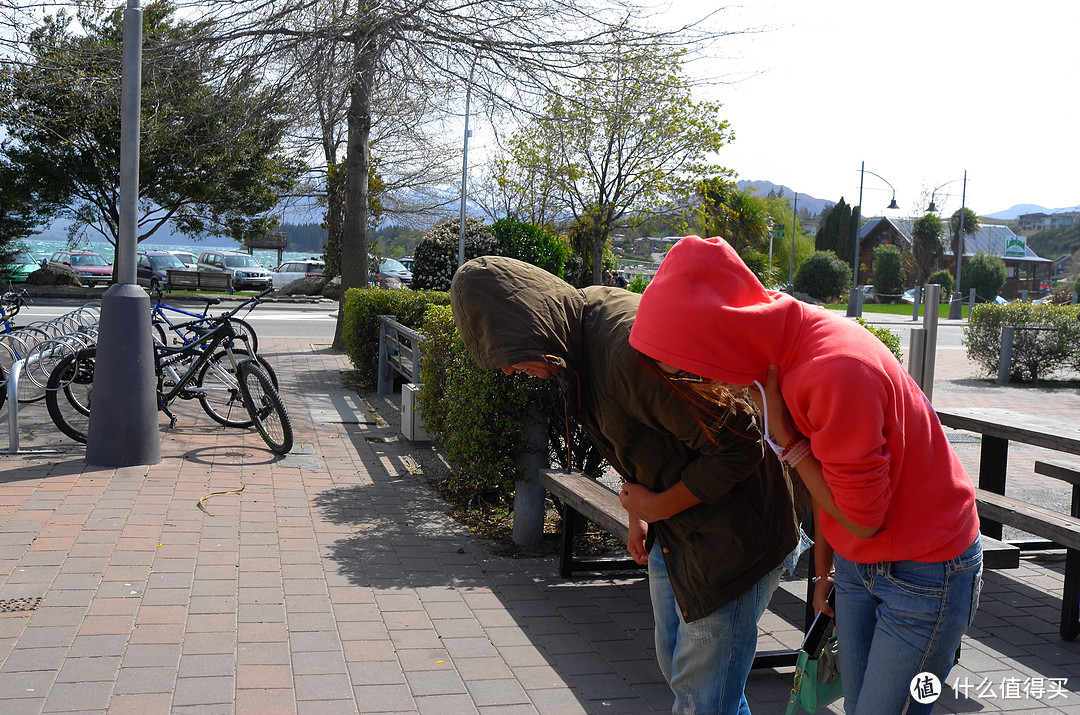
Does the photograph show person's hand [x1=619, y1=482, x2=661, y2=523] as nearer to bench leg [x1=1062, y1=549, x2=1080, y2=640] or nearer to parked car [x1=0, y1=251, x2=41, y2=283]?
bench leg [x1=1062, y1=549, x2=1080, y2=640]

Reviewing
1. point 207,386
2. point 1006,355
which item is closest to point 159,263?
point 1006,355

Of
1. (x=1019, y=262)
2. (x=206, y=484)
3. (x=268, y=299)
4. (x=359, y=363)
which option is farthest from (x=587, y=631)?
(x=1019, y=262)

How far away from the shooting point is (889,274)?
2283 inches

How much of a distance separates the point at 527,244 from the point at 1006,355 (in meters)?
8.24

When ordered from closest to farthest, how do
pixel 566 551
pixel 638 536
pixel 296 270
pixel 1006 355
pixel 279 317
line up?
1. pixel 638 536
2. pixel 566 551
3. pixel 1006 355
4. pixel 279 317
5. pixel 296 270

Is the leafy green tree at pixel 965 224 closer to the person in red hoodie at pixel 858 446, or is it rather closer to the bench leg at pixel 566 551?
the bench leg at pixel 566 551

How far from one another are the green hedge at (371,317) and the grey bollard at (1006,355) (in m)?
9.89

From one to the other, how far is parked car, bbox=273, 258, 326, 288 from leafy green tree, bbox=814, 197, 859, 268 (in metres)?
49.0

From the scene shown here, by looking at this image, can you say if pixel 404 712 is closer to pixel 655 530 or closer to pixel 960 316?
pixel 655 530

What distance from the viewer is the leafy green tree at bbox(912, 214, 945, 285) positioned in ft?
215

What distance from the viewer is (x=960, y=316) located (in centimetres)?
4131

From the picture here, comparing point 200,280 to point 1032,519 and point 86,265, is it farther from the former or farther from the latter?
point 1032,519

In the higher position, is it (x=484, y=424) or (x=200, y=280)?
(x=200, y=280)

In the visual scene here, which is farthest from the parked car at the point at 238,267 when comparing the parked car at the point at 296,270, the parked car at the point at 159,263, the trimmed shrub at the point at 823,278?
the trimmed shrub at the point at 823,278
